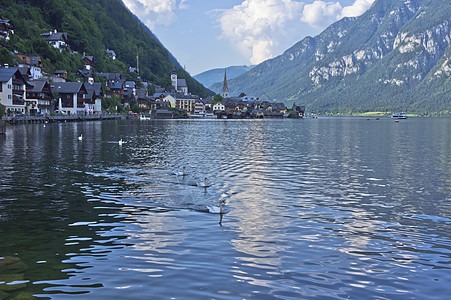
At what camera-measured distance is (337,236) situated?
54.5ft

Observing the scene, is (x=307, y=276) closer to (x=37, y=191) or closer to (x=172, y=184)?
(x=172, y=184)

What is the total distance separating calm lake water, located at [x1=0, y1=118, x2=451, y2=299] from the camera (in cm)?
1176

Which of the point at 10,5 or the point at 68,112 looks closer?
the point at 68,112

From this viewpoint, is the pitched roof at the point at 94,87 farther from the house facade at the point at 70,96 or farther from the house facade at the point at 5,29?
the house facade at the point at 5,29

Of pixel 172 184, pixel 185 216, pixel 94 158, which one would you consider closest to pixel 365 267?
pixel 185 216

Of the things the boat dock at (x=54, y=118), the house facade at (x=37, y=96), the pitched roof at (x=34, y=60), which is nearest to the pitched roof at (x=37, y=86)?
the house facade at (x=37, y=96)

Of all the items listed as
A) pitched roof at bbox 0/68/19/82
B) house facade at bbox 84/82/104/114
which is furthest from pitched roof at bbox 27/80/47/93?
house facade at bbox 84/82/104/114

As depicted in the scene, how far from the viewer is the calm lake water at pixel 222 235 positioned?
11758 millimetres

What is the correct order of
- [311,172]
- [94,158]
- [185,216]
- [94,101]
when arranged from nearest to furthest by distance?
[185,216] → [311,172] → [94,158] → [94,101]

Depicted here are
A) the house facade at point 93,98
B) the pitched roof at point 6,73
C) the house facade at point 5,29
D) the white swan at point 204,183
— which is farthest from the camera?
the house facade at point 93,98

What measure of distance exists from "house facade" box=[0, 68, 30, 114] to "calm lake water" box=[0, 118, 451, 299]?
7449 cm

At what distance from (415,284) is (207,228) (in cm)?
845

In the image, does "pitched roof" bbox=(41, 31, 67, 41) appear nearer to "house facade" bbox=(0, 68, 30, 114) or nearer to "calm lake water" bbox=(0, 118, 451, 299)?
"house facade" bbox=(0, 68, 30, 114)

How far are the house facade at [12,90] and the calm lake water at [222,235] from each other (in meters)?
74.5
